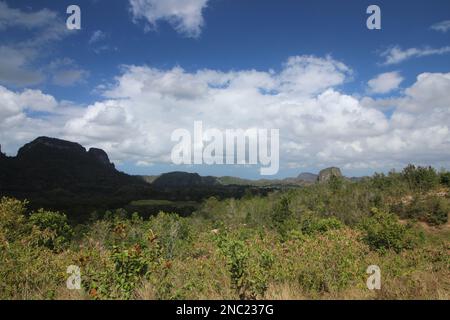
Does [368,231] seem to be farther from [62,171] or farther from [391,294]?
[62,171]

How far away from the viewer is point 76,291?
277 inches

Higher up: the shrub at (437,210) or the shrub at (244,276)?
the shrub at (244,276)

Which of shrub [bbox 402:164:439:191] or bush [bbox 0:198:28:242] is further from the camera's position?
shrub [bbox 402:164:439:191]

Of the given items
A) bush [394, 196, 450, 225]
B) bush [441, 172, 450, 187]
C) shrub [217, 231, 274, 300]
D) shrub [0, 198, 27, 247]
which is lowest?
bush [394, 196, 450, 225]

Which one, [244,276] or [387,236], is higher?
[244,276]

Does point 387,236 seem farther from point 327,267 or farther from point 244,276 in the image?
point 244,276

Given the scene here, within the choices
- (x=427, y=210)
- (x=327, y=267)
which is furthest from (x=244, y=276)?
(x=427, y=210)

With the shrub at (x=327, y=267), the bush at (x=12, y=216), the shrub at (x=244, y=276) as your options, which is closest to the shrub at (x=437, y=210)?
the shrub at (x=327, y=267)

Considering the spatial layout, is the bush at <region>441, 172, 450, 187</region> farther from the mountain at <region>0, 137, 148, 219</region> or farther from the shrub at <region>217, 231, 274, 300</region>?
the mountain at <region>0, 137, 148, 219</region>

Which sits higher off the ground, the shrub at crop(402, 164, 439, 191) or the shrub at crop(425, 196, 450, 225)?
the shrub at crop(402, 164, 439, 191)

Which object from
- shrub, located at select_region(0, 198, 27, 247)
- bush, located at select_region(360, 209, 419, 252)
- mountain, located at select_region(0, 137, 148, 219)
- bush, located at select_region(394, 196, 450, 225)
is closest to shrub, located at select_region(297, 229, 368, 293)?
bush, located at select_region(360, 209, 419, 252)

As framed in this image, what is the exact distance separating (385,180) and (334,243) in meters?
73.3

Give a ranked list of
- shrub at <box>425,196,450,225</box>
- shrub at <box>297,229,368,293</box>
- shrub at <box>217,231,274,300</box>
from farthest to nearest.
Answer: shrub at <box>425,196,450,225</box>, shrub at <box>297,229,368,293</box>, shrub at <box>217,231,274,300</box>

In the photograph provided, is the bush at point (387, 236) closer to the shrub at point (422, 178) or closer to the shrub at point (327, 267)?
the shrub at point (327, 267)
